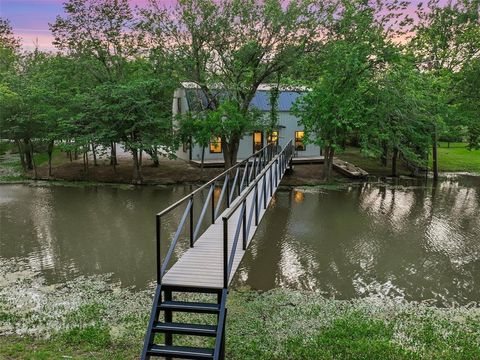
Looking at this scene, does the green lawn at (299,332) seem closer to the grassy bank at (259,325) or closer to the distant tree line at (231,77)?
the grassy bank at (259,325)

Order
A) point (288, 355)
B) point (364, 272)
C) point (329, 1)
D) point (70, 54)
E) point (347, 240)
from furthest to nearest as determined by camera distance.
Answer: point (70, 54), point (329, 1), point (347, 240), point (364, 272), point (288, 355)

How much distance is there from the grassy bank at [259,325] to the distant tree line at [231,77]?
11785 millimetres

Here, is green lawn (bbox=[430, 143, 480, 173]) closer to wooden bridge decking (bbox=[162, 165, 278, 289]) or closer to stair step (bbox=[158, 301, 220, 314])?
wooden bridge decking (bbox=[162, 165, 278, 289])

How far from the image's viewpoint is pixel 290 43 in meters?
19.0

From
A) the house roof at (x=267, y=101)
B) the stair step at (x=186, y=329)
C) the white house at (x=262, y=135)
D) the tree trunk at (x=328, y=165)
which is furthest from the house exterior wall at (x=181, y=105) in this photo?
the stair step at (x=186, y=329)

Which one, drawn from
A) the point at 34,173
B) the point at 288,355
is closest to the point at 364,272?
the point at 288,355

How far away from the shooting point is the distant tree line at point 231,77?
61.8 feet

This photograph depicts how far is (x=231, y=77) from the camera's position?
20.1m

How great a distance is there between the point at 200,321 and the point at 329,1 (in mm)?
15687

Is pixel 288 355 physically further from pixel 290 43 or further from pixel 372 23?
pixel 372 23

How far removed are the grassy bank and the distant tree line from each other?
11.8m

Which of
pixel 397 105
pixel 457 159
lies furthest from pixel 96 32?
pixel 457 159

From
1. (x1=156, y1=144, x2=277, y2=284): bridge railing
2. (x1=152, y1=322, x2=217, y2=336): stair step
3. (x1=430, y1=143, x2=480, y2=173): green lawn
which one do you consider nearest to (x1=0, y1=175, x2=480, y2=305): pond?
(x1=156, y1=144, x2=277, y2=284): bridge railing

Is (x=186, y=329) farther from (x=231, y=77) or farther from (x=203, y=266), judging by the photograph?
(x=231, y=77)
